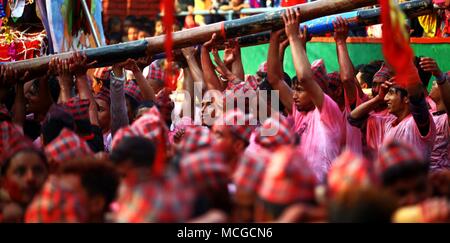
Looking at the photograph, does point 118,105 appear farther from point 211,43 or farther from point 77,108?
point 211,43

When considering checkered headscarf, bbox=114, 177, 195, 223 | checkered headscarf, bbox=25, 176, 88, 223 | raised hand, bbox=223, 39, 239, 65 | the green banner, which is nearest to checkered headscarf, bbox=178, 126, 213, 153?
checkered headscarf, bbox=25, 176, 88, 223

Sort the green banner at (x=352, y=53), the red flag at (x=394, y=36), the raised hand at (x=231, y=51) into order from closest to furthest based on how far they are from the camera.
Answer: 1. the red flag at (x=394, y=36)
2. the raised hand at (x=231, y=51)
3. the green banner at (x=352, y=53)

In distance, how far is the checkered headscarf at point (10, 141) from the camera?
19.6 ft

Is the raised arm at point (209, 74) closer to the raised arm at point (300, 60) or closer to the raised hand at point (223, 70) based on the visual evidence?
the raised hand at point (223, 70)

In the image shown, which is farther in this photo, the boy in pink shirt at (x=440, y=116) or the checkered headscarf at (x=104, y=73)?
the checkered headscarf at (x=104, y=73)

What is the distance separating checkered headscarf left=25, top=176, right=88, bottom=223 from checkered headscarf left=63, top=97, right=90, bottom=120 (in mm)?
2349

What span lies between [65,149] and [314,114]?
1.85 m

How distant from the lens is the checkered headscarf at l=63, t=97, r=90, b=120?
7.01m

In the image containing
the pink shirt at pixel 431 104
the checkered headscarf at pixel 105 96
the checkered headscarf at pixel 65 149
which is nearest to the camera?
the checkered headscarf at pixel 65 149

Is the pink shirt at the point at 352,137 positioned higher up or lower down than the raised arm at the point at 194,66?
lower down

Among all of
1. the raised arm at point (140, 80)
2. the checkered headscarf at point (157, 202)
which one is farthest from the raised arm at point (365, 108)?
the checkered headscarf at point (157, 202)

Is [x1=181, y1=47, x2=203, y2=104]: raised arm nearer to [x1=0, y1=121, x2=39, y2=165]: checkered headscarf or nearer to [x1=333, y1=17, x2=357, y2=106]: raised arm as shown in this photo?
[x1=333, y1=17, x2=357, y2=106]: raised arm

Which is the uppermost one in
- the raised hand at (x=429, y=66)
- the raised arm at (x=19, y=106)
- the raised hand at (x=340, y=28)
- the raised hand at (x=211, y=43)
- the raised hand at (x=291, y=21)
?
the raised hand at (x=291, y=21)

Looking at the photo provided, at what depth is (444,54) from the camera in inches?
392
